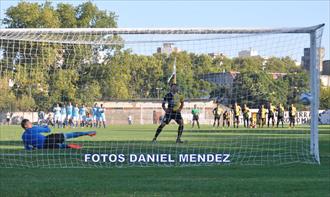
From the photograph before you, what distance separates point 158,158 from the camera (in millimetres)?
16188

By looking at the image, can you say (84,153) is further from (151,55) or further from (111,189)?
(111,189)

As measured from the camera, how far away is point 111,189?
10.4 metres

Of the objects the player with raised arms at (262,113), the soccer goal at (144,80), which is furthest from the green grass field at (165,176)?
the player with raised arms at (262,113)

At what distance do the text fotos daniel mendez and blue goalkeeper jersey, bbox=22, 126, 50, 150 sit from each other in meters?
0.98

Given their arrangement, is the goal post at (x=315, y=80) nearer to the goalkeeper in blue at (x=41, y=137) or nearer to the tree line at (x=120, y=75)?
the tree line at (x=120, y=75)

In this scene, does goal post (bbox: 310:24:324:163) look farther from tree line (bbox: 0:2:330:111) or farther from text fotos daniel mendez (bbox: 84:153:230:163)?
text fotos daniel mendez (bbox: 84:153:230:163)

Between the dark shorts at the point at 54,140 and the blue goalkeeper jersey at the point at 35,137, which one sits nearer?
the blue goalkeeper jersey at the point at 35,137

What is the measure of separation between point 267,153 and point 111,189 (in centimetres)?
780

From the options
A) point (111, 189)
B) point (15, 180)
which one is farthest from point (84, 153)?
point (111, 189)

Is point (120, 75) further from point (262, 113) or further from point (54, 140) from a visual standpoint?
point (262, 113)

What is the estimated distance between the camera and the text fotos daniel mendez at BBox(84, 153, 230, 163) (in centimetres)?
1566

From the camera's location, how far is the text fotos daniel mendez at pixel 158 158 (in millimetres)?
15656

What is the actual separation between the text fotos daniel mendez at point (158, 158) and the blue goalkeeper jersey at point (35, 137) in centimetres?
98

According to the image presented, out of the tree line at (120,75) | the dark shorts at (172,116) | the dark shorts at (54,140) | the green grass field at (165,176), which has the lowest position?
the green grass field at (165,176)
